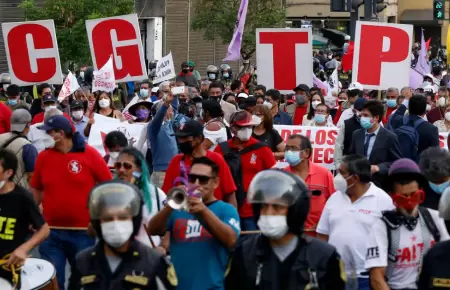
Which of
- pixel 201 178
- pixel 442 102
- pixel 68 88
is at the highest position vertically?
pixel 201 178

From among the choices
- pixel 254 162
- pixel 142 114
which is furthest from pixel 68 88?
pixel 254 162

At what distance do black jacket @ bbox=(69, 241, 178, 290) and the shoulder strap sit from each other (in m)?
1.81

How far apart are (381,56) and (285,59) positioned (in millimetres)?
1419

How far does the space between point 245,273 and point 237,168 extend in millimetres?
4692

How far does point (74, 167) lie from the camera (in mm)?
9422

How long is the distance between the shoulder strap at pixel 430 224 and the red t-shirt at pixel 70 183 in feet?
10.1

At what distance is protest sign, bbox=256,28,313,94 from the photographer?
59.0 feet

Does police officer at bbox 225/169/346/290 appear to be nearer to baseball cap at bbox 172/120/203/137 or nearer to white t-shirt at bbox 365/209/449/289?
white t-shirt at bbox 365/209/449/289

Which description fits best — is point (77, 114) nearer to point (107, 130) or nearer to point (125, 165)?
point (107, 130)

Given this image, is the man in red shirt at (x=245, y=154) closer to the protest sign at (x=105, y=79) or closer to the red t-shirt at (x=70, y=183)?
the red t-shirt at (x=70, y=183)

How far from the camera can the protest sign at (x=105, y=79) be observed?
652 inches

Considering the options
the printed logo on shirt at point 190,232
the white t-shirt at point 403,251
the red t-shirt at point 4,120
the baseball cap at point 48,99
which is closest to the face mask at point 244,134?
the printed logo on shirt at point 190,232

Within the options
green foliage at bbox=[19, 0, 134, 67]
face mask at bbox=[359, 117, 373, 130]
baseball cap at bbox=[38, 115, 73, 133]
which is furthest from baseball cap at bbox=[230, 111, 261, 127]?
green foliage at bbox=[19, 0, 134, 67]

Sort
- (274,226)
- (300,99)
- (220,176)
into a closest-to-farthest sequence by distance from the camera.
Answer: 1. (274,226)
2. (220,176)
3. (300,99)
